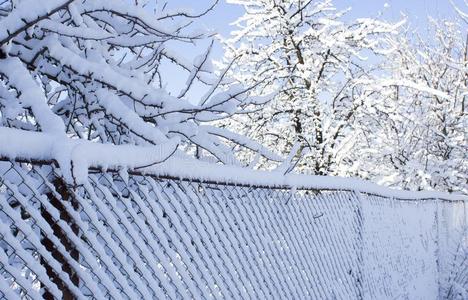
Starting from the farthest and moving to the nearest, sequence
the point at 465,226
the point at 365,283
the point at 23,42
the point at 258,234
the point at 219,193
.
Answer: the point at 465,226
the point at 365,283
the point at 258,234
the point at 219,193
the point at 23,42

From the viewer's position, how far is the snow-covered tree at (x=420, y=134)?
14.1 meters

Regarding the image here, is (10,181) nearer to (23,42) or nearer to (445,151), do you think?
(23,42)

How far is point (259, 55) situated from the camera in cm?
1348

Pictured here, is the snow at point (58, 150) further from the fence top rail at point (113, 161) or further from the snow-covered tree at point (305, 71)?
the snow-covered tree at point (305, 71)

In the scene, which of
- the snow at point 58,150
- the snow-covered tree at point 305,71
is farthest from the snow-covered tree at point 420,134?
the snow at point 58,150

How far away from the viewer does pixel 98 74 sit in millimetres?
2439

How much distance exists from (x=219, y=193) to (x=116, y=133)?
88 cm

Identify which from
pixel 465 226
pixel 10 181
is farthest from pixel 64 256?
pixel 465 226

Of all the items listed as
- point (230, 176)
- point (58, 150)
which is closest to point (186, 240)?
point (230, 176)

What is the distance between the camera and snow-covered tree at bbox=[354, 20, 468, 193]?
1408 cm

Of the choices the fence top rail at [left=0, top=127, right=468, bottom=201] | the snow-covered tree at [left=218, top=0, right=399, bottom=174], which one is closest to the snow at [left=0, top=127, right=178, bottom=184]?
the fence top rail at [left=0, top=127, right=468, bottom=201]

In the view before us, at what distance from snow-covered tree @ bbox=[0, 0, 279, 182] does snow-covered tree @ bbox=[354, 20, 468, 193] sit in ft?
32.9

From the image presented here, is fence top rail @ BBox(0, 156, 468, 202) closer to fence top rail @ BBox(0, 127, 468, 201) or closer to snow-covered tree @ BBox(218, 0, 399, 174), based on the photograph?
fence top rail @ BBox(0, 127, 468, 201)

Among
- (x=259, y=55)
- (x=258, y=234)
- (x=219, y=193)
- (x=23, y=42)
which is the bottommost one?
(x=258, y=234)
